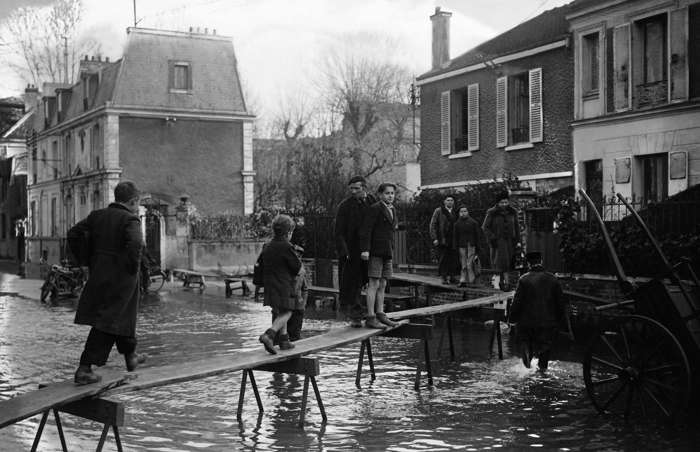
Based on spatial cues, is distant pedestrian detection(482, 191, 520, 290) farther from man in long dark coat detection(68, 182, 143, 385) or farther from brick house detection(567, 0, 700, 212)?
man in long dark coat detection(68, 182, 143, 385)

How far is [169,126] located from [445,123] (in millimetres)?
17159

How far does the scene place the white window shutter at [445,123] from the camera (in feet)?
97.7

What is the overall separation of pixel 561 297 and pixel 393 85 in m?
44.7

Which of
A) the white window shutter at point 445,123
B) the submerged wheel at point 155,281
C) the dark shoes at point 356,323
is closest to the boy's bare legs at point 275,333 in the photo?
the dark shoes at point 356,323

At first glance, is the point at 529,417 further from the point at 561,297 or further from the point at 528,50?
the point at 528,50

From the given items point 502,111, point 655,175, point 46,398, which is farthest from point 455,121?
point 46,398

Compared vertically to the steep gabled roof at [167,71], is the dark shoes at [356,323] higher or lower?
lower

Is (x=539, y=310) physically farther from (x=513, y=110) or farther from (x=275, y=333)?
(x=513, y=110)

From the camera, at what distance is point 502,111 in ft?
89.2

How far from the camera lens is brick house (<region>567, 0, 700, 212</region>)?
20.2 metres

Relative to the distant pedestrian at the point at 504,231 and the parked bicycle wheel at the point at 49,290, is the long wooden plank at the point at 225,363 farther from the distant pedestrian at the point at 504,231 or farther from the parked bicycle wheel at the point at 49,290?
the parked bicycle wheel at the point at 49,290

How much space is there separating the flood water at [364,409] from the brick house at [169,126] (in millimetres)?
26881

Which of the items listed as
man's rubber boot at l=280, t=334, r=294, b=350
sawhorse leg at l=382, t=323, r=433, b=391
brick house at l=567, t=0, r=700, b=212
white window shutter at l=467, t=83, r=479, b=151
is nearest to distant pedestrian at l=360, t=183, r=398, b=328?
sawhorse leg at l=382, t=323, r=433, b=391

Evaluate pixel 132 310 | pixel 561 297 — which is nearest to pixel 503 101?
pixel 561 297
